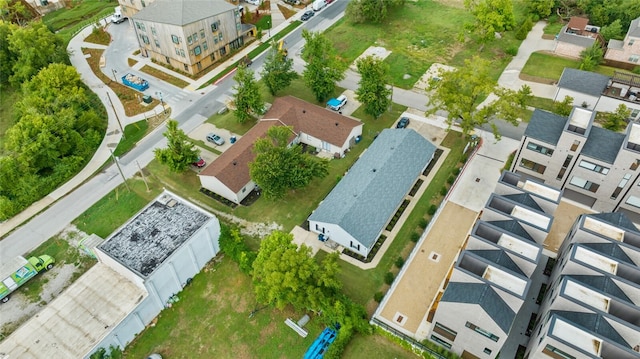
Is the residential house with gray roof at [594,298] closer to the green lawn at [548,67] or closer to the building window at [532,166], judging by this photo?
the building window at [532,166]

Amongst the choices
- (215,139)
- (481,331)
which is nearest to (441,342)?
(481,331)

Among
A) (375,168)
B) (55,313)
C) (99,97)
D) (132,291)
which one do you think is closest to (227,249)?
(132,291)

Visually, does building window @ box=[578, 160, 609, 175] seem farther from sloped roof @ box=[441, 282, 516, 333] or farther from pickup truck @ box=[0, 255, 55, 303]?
pickup truck @ box=[0, 255, 55, 303]

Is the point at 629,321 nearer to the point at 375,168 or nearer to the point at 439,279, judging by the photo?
the point at 439,279

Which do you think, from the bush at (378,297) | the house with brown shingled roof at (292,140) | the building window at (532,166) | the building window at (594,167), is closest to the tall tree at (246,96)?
the house with brown shingled roof at (292,140)

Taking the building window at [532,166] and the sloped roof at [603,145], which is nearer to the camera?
the sloped roof at [603,145]

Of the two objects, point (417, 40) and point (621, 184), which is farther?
point (417, 40)

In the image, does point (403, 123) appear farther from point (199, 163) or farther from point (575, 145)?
point (199, 163)
